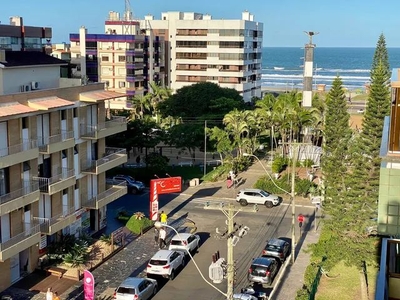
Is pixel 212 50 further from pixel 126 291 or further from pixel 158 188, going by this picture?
pixel 126 291

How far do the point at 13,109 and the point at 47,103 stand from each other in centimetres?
257

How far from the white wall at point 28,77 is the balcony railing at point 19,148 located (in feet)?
12.1

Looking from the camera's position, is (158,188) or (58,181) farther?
(158,188)

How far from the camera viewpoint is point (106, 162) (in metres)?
34.4

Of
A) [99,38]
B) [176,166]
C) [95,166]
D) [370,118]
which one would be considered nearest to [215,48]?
[99,38]

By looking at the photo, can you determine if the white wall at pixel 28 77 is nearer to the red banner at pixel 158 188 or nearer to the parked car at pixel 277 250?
the red banner at pixel 158 188

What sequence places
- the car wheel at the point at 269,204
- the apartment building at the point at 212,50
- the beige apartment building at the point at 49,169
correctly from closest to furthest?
the beige apartment building at the point at 49,169 < the car wheel at the point at 269,204 < the apartment building at the point at 212,50

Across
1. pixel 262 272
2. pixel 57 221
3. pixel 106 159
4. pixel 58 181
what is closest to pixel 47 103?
pixel 58 181

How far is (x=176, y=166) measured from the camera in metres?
56.5

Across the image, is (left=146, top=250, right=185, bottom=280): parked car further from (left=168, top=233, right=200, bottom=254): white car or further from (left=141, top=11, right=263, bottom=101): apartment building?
(left=141, top=11, right=263, bottom=101): apartment building

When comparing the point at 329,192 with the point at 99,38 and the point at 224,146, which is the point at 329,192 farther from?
the point at 99,38

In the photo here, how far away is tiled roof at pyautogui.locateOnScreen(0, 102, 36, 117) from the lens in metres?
24.8

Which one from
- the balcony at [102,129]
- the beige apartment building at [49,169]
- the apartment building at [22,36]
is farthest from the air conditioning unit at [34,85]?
the apartment building at [22,36]

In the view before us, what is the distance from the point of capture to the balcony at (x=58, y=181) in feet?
93.8
